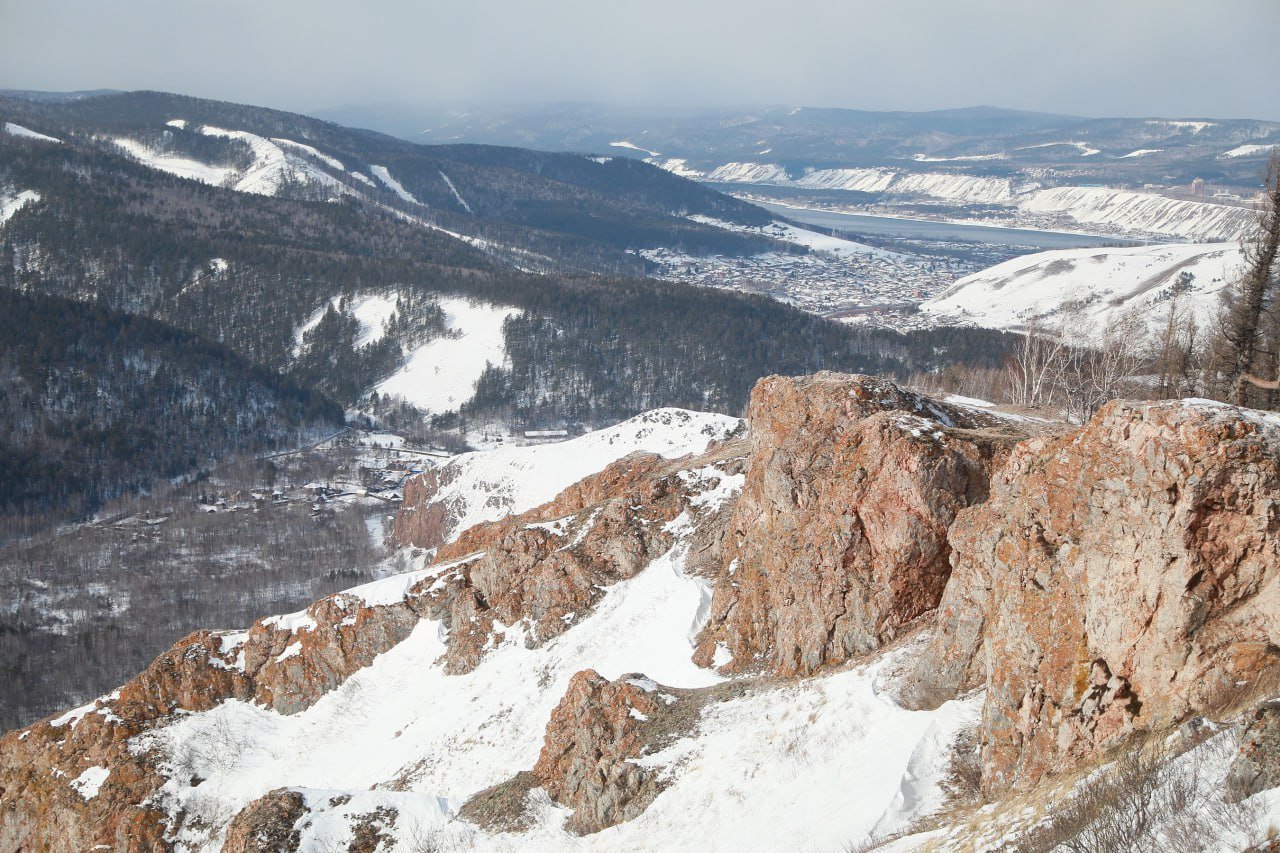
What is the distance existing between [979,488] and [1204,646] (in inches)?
399

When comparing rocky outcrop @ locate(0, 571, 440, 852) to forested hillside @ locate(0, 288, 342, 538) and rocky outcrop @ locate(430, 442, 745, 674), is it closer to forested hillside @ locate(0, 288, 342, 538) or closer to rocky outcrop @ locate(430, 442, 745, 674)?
rocky outcrop @ locate(430, 442, 745, 674)

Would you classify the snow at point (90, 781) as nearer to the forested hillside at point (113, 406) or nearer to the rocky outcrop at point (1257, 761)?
the rocky outcrop at point (1257, 761)

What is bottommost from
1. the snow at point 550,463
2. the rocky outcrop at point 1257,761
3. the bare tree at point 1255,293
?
the snow at point 550,463

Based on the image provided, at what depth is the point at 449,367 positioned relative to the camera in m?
190

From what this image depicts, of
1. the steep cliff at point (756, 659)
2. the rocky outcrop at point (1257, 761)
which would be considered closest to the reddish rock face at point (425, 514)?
the steep cliff at point (756, 659)

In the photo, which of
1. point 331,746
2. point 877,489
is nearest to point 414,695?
point 331,746

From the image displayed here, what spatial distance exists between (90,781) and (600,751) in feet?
84.6

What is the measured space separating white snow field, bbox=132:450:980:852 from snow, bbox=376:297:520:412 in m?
135

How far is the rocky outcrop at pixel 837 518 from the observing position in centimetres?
2556

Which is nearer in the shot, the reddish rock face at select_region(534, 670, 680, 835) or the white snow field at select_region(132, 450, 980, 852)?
the white snow field at select_region(132, 450, 980, 852)

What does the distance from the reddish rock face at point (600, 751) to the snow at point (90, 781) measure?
22.5 metres

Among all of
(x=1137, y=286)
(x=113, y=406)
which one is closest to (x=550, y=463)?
(x=113, y=406)

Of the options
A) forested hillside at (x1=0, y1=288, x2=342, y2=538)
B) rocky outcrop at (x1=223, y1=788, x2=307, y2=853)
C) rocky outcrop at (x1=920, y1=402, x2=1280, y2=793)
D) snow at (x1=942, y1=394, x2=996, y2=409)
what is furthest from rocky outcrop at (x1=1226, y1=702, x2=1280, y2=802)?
forested hillside at (x1=0, y1=288, x2=342, y2=538)

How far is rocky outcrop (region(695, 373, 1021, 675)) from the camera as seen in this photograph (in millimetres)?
25562
